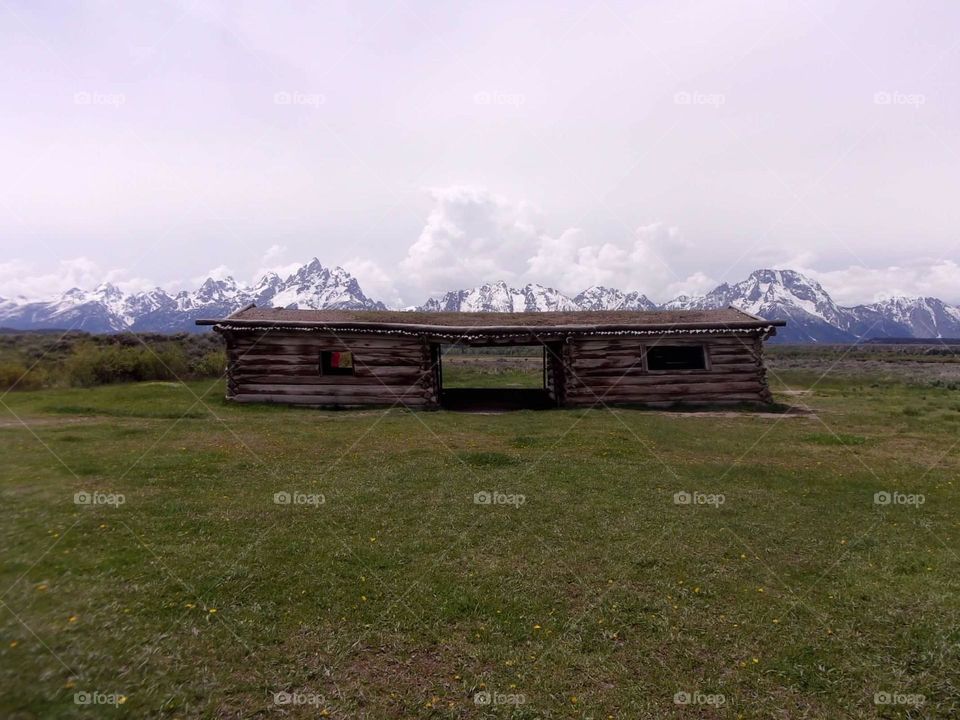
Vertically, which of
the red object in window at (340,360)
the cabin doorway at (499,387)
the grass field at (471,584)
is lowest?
the grass field at (471,584)

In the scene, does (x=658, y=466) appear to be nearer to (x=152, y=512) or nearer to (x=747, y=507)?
(x=747, y=507)

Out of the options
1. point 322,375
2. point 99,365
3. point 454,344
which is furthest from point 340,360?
point 454,344

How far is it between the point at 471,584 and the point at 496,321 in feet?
60.6

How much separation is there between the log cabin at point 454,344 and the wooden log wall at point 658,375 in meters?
0.04

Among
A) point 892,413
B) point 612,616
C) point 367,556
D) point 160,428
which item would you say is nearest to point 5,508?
point 367,556

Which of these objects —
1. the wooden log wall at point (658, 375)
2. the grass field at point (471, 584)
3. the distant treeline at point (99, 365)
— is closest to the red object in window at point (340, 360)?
the distant treeline at point (99, 365)

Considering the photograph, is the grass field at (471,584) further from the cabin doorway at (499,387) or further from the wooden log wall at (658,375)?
the cabin doorway at (499,387)

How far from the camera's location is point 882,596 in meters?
6.77

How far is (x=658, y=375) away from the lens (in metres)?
23.6

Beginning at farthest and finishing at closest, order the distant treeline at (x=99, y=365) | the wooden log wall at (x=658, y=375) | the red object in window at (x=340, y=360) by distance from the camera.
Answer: the red object in window at (x=340, y=360)
the distant treeline at (x=99, y=365)
the wooden log wall at (x=658, y=375)

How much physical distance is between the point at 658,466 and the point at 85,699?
11.4 metres

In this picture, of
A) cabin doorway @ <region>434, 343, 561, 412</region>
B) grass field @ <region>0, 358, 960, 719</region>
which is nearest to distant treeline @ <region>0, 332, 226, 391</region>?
grass field @ <region>0, 358, 960, 719</region>

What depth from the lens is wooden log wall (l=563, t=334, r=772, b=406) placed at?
23.4m

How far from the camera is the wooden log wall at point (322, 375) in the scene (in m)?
22.2
